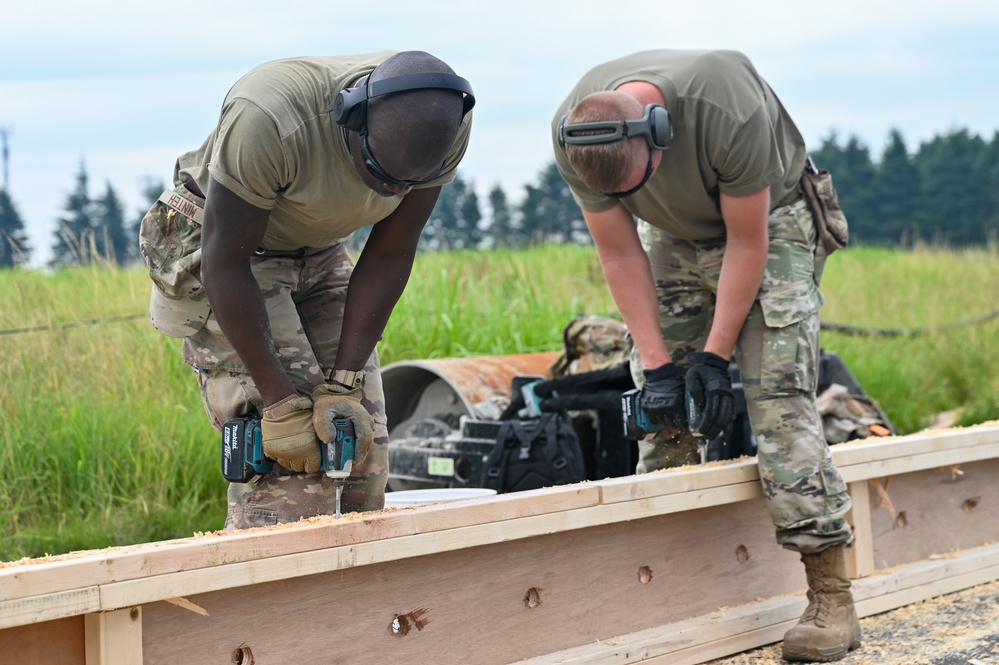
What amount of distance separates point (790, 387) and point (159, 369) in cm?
353

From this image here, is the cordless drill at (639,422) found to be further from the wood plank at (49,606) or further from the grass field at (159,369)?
the grass field at (159,369)

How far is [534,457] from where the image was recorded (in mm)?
4277

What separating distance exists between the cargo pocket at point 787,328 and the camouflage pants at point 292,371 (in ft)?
3.97

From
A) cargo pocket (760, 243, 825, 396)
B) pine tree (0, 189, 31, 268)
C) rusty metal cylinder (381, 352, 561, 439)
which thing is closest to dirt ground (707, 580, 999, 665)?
cargo pocket (760, 243, 825, 396)

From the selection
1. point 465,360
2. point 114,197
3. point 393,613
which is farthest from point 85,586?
point 114,197

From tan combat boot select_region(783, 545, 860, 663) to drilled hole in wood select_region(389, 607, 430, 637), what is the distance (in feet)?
Answer: 3.94

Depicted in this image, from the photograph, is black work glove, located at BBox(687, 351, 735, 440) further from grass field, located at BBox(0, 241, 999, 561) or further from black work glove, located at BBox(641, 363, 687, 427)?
Answer: grass field, located at BBox(0, 241, 999, 561)

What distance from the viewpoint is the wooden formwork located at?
6.86 ft

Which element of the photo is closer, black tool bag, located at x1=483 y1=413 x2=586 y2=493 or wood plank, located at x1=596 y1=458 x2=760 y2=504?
wood plank, located at x1=596 y1=458 x2=760 y2=504

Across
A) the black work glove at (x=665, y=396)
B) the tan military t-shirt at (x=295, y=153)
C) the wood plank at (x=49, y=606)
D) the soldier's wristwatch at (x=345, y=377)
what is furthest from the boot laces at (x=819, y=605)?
the wood plank at (x=49, y=606)

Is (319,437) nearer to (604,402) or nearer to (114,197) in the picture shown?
(604,402)

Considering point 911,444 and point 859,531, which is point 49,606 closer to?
point 859,531

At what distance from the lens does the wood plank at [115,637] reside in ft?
6.74

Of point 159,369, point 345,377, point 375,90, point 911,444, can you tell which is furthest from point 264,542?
point 159,369
